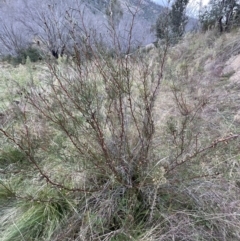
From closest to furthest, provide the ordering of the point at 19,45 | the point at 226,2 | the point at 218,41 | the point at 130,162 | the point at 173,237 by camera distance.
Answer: the point at 173,237, the point at 130,162, the point at 218,41, the point at 226,2, the point at 19,45

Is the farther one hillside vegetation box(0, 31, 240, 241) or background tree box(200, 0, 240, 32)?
background tree box(200, 0, 240, 32)

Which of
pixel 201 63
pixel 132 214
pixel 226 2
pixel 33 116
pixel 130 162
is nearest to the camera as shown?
pixel 132 214

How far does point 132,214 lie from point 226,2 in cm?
649

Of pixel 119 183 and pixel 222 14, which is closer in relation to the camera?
pixel 119 183

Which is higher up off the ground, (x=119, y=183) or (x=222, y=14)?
(x=222, y=14)

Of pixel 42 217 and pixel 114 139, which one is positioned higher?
pixel 114 139

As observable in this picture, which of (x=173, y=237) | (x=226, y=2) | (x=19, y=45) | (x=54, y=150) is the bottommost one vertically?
(x=19, y=45)

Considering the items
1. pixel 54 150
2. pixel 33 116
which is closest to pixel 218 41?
pixel 33 116

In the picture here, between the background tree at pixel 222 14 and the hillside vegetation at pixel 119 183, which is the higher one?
the background tree at pixel 222 14

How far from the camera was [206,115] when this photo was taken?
9.06 ft

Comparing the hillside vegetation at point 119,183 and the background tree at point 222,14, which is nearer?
the hillside vegetation at point 119,183

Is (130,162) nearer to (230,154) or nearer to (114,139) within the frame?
(114,139)

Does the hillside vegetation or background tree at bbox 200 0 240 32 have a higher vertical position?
background tree at bbox 200 0 240 32

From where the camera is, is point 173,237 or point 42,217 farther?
point 42,217
